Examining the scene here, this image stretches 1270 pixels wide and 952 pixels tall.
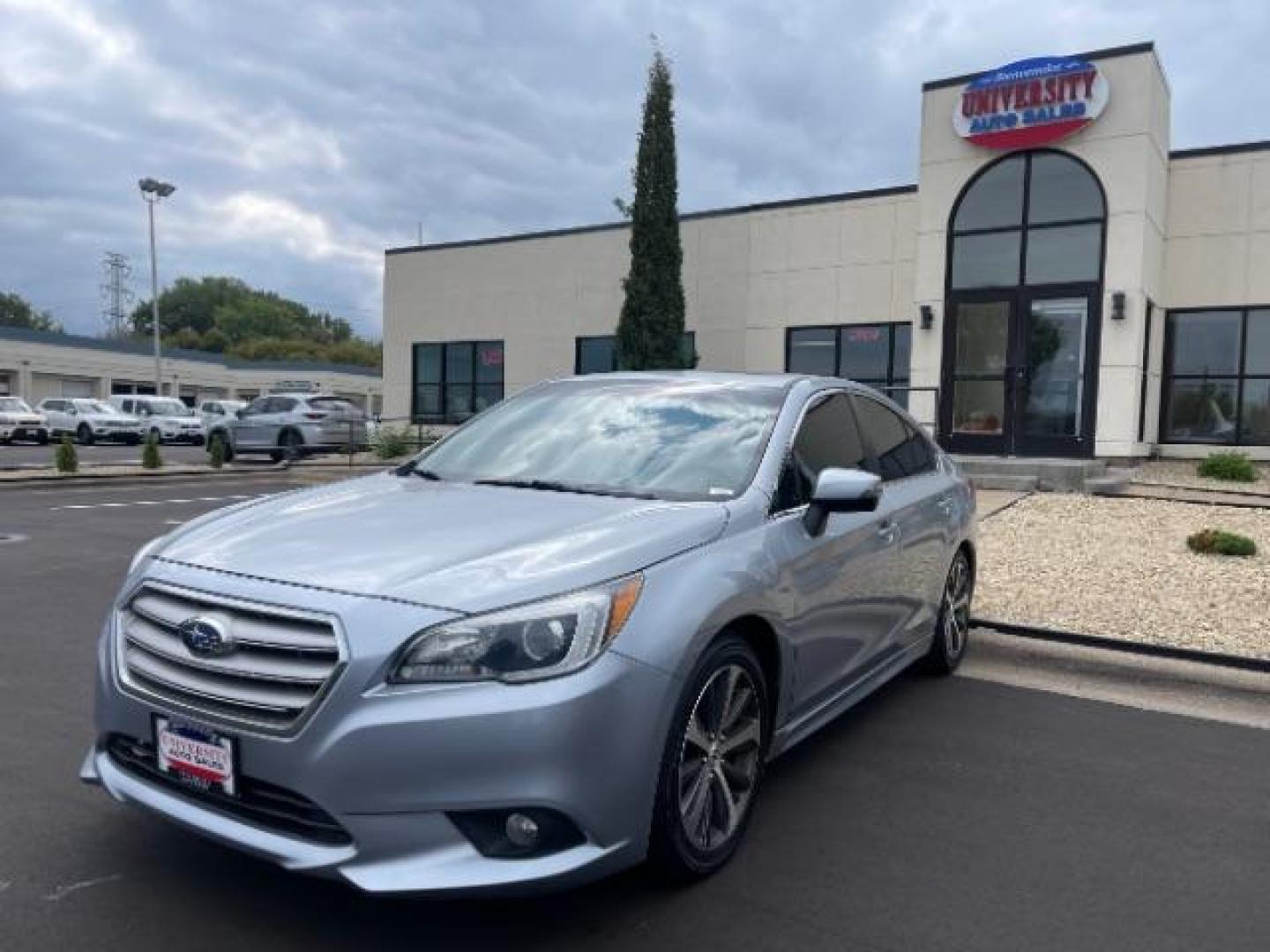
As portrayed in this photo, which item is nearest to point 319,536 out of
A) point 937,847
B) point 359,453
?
point 937,847

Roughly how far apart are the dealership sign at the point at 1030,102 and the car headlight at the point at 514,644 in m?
15.3

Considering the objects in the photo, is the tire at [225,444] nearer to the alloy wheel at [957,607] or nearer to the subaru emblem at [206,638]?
the alloy wheel at [957,607]

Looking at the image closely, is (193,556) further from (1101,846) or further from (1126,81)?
(1126,81)

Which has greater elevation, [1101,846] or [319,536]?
[319,536]

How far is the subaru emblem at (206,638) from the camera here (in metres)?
2.65

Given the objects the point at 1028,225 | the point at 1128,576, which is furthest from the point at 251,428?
the point at 1128,576

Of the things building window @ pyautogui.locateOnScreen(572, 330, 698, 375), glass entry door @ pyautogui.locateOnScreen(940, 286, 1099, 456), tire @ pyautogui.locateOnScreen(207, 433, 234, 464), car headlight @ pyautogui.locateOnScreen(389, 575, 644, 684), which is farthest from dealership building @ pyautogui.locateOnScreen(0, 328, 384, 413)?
car headlight @ pyautogui.locateOnScreen(389, 575, 644, 684)

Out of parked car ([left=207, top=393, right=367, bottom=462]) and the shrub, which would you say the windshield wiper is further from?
parked car ([left=207, top=393, right=367, bottom=462])

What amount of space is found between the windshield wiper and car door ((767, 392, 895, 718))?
510mm

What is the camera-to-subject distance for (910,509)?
4719 millimetres

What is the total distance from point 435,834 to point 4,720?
117 inches

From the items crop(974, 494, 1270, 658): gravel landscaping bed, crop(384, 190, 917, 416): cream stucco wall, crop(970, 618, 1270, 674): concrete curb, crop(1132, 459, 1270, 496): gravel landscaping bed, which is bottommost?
crop(970, 618, 1270, 674): concrete curb

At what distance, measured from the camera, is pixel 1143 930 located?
9.64ft

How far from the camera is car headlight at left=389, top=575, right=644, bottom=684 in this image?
254cm
